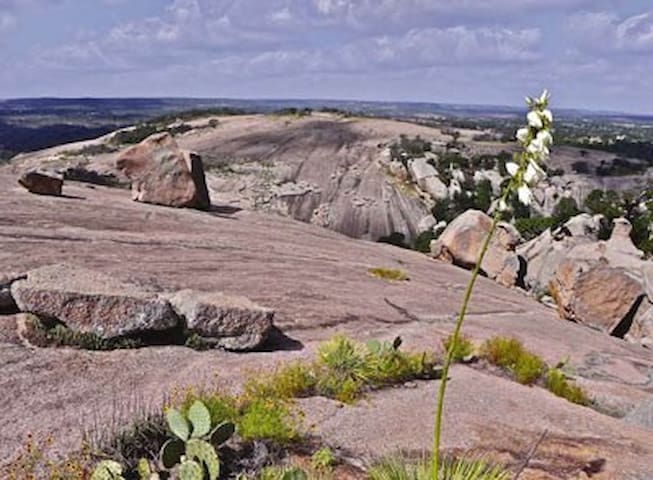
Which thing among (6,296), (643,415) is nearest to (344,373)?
(643,415)

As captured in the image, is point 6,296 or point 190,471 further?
point 6,296

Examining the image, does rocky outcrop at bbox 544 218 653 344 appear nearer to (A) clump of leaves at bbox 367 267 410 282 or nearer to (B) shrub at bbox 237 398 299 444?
(A) clump of leaves at bbox 367 267 410 282

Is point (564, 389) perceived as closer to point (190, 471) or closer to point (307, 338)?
point (307, 338)

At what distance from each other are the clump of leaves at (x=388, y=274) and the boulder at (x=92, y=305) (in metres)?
9.81

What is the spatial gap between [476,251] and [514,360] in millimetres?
18224

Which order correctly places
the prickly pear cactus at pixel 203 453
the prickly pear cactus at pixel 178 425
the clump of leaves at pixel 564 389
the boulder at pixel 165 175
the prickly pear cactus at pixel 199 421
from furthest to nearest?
1. the boulder at pixel 165 175
2. the clump of leaves at pixel 564 389
3. the prickly pear cactus at pixel 199 421
4. the prickly pear cactus at pixel 178 425
5. the prickly pear cactus at pixel 203 453


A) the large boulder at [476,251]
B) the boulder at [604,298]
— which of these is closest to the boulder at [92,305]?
the boulder at [604,298]

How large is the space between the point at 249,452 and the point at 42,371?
3.59 metres

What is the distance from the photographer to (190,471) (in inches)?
295

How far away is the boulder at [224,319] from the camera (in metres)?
12.9

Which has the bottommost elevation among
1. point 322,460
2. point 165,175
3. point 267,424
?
point 322,460

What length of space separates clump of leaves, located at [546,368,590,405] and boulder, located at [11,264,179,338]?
267 inches

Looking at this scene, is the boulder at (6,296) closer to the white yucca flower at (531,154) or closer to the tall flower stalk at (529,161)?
the tall flower stalk at (529,161)

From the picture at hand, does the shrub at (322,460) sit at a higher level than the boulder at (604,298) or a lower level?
higher
